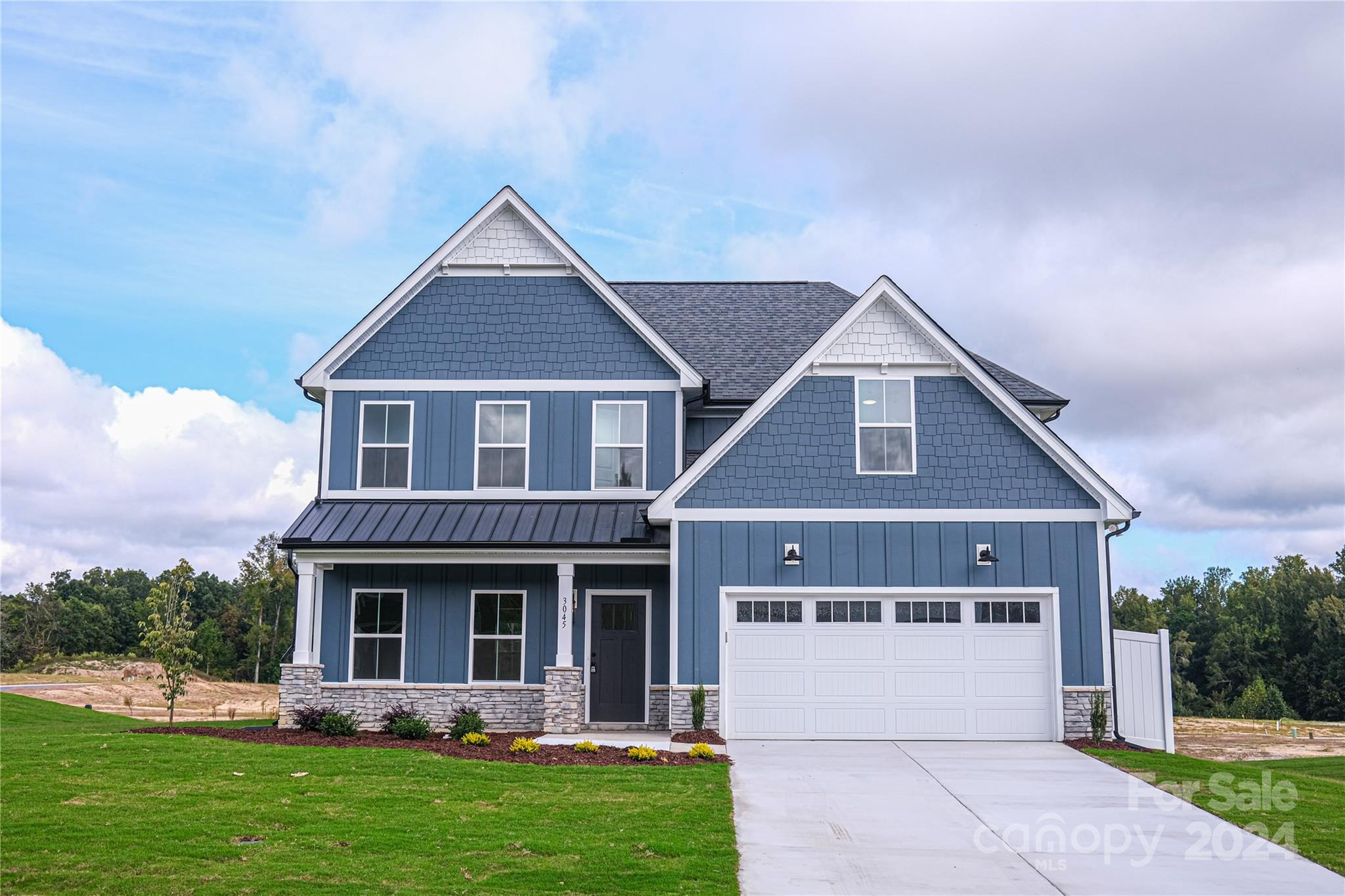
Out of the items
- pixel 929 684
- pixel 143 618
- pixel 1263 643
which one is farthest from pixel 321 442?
pixel 1263 643

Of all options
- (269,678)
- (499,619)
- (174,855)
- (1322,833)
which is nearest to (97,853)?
(174,855)

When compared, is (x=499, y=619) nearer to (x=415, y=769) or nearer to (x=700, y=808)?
(x=415, y=769)

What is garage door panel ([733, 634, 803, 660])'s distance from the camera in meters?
15.6

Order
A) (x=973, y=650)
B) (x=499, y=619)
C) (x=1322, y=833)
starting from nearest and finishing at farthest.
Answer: (x=1322, y=833)
(x=973, y=650)
(x=499, y=619)

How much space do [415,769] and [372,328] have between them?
8775mm

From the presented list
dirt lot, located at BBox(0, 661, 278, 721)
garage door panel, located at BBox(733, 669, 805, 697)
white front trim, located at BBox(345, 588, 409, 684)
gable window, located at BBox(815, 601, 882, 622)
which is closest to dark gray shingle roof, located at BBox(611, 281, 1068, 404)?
gable window, located at BBox(815, 601, 882, 622)

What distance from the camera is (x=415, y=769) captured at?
12117 mm

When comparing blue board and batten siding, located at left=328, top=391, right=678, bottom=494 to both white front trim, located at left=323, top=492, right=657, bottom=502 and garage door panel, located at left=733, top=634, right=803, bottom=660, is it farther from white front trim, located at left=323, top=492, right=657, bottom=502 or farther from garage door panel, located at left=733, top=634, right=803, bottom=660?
garage door panel, located at left=733, top=634, right=803, bottom=660

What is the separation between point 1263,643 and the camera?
58.2m

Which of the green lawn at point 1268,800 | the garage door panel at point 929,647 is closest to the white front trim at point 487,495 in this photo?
the garage door panel at point 929,647

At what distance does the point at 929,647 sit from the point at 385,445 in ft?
31.4

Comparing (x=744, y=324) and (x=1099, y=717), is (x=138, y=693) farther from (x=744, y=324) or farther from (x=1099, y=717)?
(x=1099, y=717)

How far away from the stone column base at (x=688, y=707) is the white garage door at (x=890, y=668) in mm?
137

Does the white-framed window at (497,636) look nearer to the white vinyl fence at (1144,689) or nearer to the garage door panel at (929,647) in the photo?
the garage door panel at (929,647)
